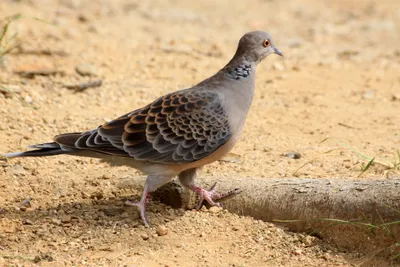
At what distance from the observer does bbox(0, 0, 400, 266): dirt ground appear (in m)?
4.50

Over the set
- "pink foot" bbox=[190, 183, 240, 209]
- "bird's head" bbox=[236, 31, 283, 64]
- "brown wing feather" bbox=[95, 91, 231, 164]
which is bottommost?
"pink foot" bbox=[190, 183, 240, 209]

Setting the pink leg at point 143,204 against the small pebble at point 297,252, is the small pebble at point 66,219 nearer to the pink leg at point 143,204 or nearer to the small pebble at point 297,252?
the pink leg at point 143,204

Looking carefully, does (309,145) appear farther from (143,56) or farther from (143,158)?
(143,56)

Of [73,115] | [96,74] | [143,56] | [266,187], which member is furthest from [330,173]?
[143,56]

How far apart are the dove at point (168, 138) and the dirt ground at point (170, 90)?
32cm

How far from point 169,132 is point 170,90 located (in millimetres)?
2684

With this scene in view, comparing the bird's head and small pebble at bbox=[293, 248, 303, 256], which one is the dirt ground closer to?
small pebble at bbox=[293, 248, 303, 256]

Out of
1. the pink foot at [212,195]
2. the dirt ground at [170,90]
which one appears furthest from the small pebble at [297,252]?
the pink foot at [212,195]

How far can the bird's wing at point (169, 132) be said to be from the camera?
477cm

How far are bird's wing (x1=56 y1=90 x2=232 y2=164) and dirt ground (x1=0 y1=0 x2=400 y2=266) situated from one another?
442mm

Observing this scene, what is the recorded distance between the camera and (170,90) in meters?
7.50

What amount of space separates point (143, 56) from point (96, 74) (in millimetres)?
1037

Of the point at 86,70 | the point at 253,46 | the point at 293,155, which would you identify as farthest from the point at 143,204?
the point at 86,70

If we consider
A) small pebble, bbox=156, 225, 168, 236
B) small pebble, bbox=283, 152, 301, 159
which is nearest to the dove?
small pebble, bbox=156, 225, 168, 236
